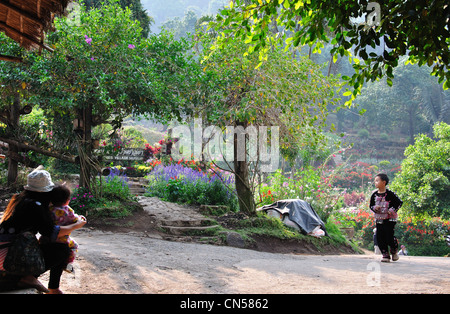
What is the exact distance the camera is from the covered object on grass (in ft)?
31.5

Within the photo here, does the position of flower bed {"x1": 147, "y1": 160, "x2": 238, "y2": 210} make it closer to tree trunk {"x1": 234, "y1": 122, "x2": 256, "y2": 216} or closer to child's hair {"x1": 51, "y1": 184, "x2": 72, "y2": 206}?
tree trunk {"x1": 234, "y1": 122, "x2": 256, "y2": 216}

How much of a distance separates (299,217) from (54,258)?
7348mm

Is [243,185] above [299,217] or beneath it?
above

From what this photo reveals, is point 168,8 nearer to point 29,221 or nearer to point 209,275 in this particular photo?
point 209,275

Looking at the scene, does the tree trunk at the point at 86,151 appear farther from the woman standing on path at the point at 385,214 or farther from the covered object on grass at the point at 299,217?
the woman standing on path at the point at 385,214

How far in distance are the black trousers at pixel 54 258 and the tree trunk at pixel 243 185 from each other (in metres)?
6.59

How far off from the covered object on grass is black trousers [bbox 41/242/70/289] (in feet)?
23.3

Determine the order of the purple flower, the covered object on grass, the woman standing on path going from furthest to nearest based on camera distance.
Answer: the covered object on grass
the purple flower
the woman standing on path

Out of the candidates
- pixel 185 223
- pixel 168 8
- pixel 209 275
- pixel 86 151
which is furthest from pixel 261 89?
pixel 168 8

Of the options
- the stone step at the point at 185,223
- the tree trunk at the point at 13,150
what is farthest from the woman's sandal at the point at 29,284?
the tree trunk at the point at 13,150

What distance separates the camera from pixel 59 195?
328 cm

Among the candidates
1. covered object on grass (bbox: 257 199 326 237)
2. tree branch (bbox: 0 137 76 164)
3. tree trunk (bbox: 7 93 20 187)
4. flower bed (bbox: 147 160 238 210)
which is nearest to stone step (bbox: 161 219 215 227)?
flower bed (bbox: 147 160 238 210)

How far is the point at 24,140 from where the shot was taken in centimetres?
963

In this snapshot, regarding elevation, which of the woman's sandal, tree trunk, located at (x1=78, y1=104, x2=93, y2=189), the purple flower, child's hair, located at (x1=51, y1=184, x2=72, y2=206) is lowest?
the woman's sandal
